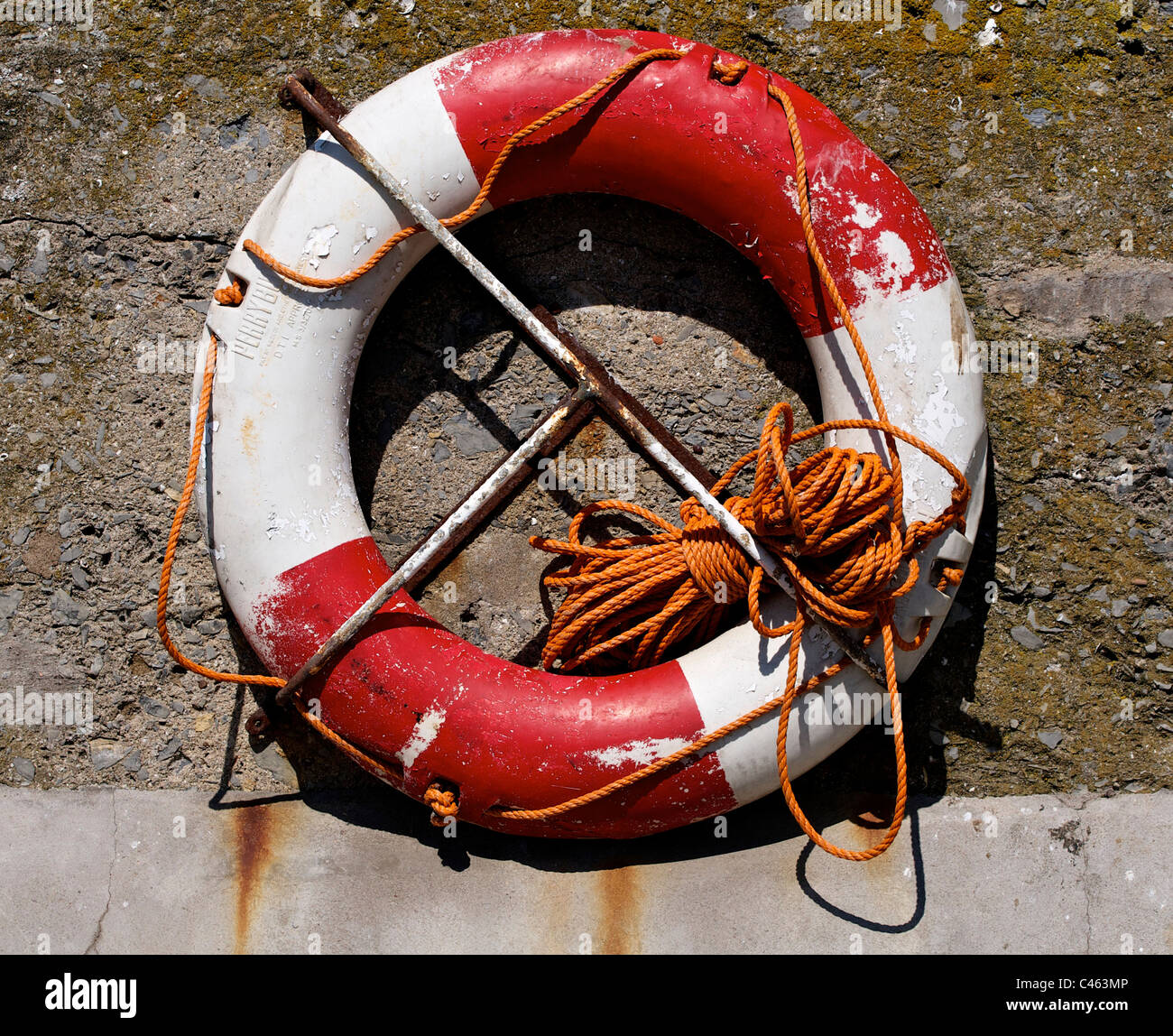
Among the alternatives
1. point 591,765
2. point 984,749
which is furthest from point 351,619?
point 984,749

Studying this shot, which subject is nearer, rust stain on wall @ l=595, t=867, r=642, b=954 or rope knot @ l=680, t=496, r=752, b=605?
rope knot @ l=680, t=496, r=752, b=605

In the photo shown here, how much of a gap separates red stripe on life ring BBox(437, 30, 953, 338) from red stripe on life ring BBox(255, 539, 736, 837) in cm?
69

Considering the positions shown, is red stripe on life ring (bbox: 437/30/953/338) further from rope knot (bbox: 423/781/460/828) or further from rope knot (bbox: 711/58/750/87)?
rope knot (bbox: 423/781/460/828)

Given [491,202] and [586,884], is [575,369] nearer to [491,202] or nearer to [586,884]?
[491,202]

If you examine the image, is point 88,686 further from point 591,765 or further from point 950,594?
point 950,594

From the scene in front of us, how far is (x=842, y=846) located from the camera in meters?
1.70

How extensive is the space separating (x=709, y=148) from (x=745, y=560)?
655 millimetres

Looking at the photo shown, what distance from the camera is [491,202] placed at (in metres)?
1.61

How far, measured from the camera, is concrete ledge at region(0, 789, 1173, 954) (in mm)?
1691

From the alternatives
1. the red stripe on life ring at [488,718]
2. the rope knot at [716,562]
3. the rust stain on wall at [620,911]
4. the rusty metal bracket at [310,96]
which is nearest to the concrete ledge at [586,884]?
the rust stain on wall at [620,911]

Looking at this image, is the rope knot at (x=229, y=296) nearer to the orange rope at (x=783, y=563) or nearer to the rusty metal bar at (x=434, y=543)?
the rusty metal bar at (x=434, y=543)

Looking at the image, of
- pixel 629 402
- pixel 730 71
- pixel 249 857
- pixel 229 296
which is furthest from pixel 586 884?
pixel 730 71

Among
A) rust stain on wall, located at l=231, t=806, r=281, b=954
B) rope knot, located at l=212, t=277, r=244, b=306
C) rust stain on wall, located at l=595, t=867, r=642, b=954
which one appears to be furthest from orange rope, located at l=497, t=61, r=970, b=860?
rope knot, located at l=212, t=277, r=244, b=306
